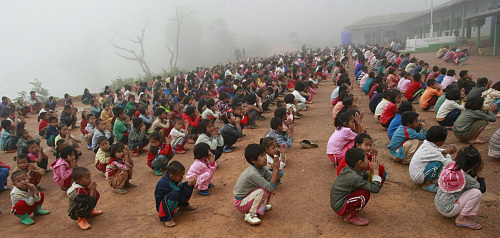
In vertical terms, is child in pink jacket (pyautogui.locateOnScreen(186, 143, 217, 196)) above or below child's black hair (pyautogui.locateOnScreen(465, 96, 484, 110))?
below

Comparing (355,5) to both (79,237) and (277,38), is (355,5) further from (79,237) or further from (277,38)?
(79,237)

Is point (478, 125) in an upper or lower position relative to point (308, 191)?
upper

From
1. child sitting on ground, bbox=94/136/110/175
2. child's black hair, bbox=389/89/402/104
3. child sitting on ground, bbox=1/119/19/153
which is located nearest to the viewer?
child sitting on ground, bbox=94/136/110/175

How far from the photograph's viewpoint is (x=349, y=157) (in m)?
3.66

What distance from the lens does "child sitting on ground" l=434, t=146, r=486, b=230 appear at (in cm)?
336

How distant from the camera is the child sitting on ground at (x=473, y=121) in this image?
571cm

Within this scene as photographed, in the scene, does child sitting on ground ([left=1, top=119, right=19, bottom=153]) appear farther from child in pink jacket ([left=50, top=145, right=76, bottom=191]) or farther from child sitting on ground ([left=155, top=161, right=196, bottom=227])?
child sitting on ground ([left=155, top=161, right=196, bottom=227])

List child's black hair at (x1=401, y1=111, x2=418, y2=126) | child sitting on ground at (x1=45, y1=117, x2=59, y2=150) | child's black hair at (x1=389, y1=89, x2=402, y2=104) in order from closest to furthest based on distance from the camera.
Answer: child's black hair at (x1=401, y1=111, x2=418, y2=126), child's black hair at (x1=389, y1=89, x2=402, y2=104), child sitting on ground at (x1=45, y1=117, x2=59, y2=150)

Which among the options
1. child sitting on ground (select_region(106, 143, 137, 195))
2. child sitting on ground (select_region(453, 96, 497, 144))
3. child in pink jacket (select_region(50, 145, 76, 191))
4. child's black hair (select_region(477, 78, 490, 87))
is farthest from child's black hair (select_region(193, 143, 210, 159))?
child's black hair (select_region(477, 78, 490, 87))

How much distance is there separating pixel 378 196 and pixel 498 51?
19.9 meters

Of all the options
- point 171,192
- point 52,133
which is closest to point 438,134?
point 171,192

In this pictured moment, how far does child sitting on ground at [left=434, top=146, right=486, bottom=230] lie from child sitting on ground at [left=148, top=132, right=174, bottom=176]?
14.3 ft

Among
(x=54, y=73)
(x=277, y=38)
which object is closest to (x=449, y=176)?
(x=277, y=38)

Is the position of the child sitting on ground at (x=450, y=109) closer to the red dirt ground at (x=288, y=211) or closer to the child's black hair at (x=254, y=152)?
the red dirt ground at (x=288, y=211)
